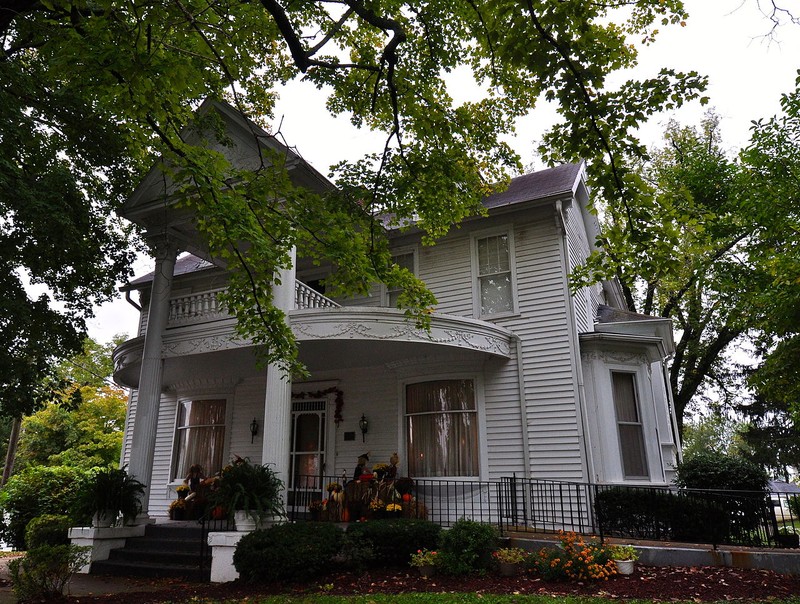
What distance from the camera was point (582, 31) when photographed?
5430 mm

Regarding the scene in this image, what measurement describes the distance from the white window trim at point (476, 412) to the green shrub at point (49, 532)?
24.3ft

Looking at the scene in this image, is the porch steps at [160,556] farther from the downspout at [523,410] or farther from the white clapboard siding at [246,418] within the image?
the downspout at [523,410]

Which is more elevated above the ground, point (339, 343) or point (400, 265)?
point (400, 265)

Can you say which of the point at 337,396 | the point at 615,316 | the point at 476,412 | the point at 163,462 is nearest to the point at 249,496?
the point at 337,396

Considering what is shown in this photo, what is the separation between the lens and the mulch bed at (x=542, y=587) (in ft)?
22.8

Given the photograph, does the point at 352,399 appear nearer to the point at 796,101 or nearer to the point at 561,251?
the point at 561,251

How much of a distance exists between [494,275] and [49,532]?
37.9ft

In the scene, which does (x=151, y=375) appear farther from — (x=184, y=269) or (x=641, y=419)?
(x=641, y=419)

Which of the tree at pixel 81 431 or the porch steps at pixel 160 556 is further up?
the tree at pixel 81 431

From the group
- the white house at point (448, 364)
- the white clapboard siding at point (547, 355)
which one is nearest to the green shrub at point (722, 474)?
the white house at point (448, 364)

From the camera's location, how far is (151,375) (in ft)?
40.7

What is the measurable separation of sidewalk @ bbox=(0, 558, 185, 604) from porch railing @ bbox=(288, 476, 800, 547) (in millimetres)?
2469

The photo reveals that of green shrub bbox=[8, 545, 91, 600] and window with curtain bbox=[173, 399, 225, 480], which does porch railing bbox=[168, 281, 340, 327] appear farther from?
green shrub bbox=[8, 545, 91, 600]

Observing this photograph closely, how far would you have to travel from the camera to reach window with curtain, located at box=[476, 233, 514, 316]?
13.7m
